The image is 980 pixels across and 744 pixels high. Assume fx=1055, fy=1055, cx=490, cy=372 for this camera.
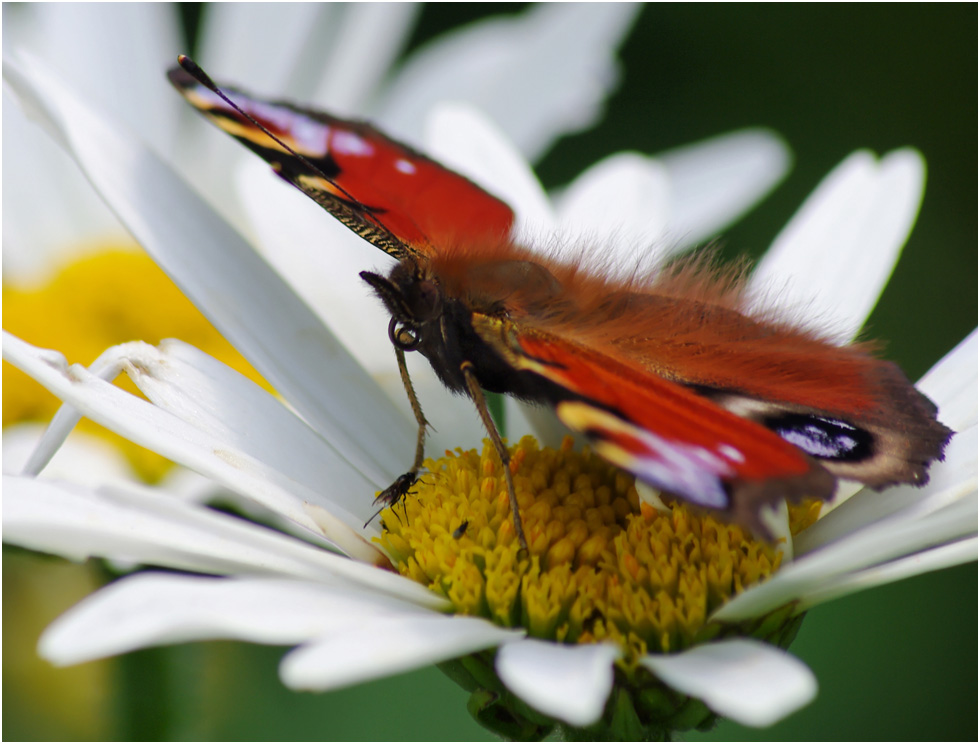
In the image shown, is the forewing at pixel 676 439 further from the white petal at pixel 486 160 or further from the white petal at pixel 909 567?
the white petal at pixel 486 160

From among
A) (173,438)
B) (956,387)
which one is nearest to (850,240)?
(956,387)

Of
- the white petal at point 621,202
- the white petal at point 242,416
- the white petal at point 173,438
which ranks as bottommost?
the white petal at point 173,438

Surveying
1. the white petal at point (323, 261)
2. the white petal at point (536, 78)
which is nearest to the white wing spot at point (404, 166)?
the white petal at point (323, 261)

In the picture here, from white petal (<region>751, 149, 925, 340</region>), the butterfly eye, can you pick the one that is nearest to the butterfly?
the butterfly eye

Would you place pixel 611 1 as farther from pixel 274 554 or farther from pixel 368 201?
pixel 274 554

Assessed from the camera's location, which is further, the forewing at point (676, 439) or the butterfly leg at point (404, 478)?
the butterfly leg at point (404, 478)

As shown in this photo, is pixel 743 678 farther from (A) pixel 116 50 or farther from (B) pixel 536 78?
(A) pixel 116 50

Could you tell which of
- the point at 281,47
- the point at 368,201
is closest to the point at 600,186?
the point at 368,201
